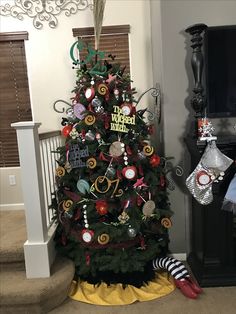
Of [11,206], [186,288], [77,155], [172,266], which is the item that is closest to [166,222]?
[172,266]

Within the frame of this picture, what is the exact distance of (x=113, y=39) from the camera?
3244 millimetres

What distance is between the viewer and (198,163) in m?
2.15

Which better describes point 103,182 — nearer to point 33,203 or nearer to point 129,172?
point 129,172

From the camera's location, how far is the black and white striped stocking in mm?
2252

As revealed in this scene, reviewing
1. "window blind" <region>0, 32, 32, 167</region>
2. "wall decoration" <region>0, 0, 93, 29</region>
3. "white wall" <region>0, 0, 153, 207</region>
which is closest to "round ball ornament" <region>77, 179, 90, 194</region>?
"white wall" <region>0, 0, 153, 207</region>

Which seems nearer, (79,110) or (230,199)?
(230,199)

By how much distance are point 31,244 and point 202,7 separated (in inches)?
86.5

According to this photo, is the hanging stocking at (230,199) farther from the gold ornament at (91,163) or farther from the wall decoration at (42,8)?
the wall decoration at (42,8)

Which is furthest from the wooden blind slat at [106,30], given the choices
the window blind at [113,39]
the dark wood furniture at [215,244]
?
the dark wood furniture at [215,244]

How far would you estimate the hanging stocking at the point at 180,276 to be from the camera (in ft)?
7.06

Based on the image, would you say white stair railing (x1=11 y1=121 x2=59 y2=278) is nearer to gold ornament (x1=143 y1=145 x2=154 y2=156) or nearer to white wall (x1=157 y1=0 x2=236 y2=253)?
gold ornament (x1=143 y1=145 x2=154 y2=156)

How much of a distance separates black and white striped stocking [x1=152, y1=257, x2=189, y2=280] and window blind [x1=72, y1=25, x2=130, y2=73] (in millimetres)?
2013

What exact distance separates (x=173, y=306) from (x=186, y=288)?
169 millimetres

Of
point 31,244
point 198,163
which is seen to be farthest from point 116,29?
point 31,244
